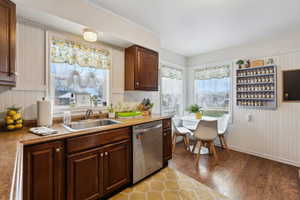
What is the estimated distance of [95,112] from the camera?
233 centimetres

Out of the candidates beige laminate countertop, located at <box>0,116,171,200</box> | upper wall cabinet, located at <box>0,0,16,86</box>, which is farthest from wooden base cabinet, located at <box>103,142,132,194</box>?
upper wall cabinet, located at <box>0,0,16,86</box>

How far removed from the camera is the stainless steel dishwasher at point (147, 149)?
200 cm

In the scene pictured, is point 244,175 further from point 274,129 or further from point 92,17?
point 92,17

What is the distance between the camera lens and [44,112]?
167 centimetres

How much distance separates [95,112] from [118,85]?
Answer: 25.3 inches

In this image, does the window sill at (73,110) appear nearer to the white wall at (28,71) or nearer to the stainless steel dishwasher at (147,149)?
the white wall at (28,71)

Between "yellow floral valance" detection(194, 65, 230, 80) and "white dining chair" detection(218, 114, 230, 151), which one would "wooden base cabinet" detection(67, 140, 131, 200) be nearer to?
"white dining chair" detection(218, 114, 230, 151)

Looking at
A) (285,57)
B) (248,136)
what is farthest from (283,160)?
(285,57)

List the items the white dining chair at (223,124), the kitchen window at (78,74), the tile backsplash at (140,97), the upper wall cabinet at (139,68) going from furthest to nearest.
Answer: the white dining chair at (223,124) → the tile backsplash at (140,97) → the upper wall cabinet at (139,68) → the kitchen window at (78,74)

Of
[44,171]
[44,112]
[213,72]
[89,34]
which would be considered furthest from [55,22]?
[213,72]

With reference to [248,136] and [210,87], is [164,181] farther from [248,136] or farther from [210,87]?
[210,87]

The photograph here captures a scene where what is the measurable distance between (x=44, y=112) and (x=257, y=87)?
12.7ft

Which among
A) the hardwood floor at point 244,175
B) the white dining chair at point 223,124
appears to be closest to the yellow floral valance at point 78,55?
the hardwood floor at point 244,175

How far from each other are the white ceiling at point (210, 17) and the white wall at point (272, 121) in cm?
29
